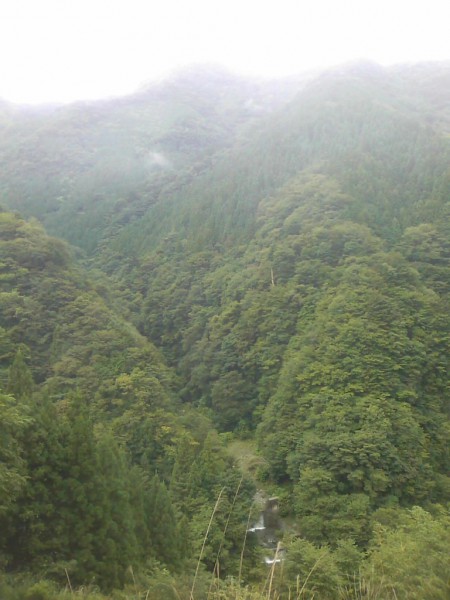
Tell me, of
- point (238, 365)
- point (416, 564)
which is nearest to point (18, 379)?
point (416, 564)

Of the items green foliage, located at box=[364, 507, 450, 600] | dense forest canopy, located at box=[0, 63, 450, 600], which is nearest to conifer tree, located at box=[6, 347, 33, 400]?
dense forest canopy, located at box=[0, 63, 450, 600]

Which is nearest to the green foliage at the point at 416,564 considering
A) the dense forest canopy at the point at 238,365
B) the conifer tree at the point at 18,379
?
the dense forest canopy at the point at 238,365

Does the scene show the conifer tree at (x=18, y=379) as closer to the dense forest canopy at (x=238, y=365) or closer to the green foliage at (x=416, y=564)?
the dense forest canopy at (x=238, y=365)

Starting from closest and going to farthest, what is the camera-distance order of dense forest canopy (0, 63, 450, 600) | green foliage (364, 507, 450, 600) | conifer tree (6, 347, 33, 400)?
green foliage (364, 507, 450, 600) → dense forest canopy (0, 63, 450, 600) → conifer tree (6, 347, 33, 400)

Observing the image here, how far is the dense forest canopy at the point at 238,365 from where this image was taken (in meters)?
14.9

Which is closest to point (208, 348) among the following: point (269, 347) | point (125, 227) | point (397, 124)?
point (269, 347)

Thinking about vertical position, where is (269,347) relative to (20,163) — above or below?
below

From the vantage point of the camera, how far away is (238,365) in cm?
5038

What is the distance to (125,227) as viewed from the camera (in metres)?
82.3

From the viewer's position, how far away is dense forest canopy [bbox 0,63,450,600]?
14891 mm

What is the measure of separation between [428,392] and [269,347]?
16093 millimetres

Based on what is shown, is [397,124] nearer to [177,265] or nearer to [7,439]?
[177,265]

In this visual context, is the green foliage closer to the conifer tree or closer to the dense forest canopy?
the dense forest canopy

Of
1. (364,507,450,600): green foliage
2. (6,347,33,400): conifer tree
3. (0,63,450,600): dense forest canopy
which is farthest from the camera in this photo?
(6,347,33,400): conifer tree
